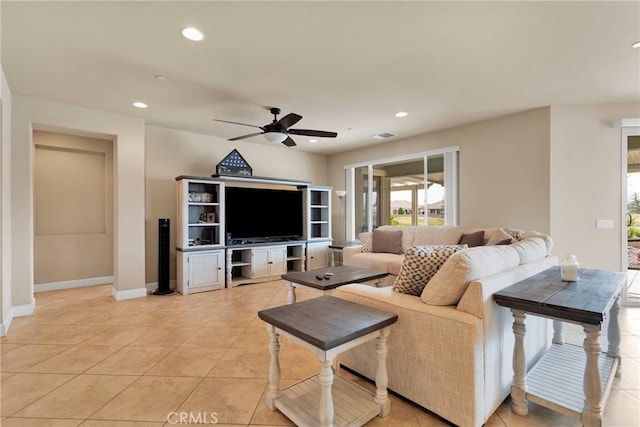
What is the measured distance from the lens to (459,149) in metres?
5.10

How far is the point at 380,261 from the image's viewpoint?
14.8ft

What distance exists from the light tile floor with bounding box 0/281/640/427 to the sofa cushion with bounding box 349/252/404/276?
1.80 meters

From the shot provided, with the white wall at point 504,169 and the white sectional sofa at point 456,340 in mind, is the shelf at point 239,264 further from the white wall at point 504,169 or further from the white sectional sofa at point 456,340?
the white wall at point 504,169

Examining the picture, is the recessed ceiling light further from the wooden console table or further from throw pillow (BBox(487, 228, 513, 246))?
throw pillow (BBox(487, 228, 513, 246))

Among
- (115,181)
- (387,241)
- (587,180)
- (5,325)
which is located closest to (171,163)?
(115,181)

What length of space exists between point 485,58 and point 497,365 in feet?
8.44

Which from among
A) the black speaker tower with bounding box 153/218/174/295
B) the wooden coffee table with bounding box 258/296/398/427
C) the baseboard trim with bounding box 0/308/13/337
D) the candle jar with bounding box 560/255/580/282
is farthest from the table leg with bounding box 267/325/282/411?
the black speaker tower with bounding box 153/218/174/295

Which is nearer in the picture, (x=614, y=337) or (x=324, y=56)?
(x=614, y=337)

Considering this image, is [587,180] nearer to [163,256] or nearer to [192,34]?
[192,34]

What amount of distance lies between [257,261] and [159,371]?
307 cm

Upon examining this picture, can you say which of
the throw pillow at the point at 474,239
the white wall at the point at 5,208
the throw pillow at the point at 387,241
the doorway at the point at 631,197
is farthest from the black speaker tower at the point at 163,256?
the doorway at the point at 631,197

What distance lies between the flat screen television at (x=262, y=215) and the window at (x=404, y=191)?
150 cm

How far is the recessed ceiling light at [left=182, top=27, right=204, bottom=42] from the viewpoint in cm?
236

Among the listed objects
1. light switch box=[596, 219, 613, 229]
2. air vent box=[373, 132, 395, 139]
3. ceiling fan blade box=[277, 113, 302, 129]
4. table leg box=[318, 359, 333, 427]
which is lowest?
table leg box=[318, 359, 333, 427]
